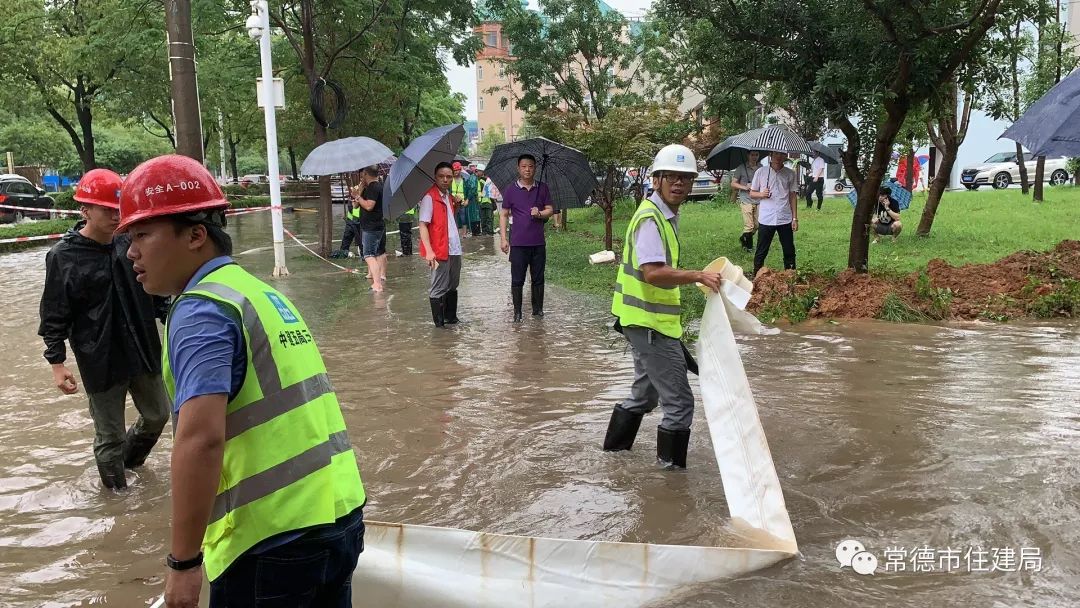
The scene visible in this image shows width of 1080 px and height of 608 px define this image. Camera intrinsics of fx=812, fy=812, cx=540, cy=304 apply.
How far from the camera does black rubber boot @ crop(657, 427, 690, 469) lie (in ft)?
15.4

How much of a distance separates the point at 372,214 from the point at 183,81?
384cm

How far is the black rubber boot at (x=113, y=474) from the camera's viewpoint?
4.56 m

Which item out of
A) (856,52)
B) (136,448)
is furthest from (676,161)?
(856,52)

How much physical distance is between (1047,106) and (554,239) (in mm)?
12645

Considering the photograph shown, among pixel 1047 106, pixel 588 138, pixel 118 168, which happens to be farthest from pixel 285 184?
pixel 1047 106

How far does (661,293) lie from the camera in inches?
178

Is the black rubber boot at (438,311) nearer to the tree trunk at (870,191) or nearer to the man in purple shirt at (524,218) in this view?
the man in purple shirt at (524,218)

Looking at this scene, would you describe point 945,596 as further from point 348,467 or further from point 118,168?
point 118,168

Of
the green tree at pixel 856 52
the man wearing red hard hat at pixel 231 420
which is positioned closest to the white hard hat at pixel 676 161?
the man wearing red hard hat at pixel 231 420

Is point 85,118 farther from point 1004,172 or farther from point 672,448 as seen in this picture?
point 1004,172

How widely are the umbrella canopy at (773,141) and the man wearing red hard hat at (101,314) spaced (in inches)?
351

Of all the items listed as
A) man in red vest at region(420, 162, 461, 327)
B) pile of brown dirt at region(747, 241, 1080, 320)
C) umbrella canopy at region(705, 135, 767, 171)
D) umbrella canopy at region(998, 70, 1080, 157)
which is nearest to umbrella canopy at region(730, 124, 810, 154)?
umbrella canopy at region(705, 135, 767, 171)

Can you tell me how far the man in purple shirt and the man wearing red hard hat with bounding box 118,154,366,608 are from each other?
Answer: 22.8 ft

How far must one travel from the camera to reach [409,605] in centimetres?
309
